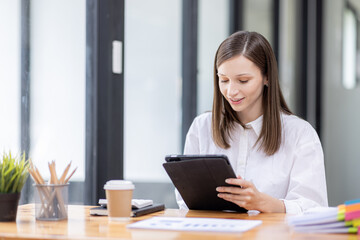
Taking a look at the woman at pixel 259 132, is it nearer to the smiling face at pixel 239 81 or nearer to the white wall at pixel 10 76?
the smiling face at pixel 239 81

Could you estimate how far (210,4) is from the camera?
348 cm

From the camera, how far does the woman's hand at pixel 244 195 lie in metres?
1.67

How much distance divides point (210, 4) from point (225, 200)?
79.8 inches

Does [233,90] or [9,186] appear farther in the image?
[233,90]

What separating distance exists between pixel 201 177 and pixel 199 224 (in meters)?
0.27

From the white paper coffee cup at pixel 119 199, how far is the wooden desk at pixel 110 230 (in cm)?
4

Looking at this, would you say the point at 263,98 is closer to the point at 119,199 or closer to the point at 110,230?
the point at 119,199

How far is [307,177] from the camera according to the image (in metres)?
1.98

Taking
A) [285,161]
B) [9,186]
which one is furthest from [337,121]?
[9,186]

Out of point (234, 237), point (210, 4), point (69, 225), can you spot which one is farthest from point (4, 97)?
point (210, 4)

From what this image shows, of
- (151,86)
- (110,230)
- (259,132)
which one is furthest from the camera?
(151,86)

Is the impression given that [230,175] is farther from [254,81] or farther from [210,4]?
[210,4]

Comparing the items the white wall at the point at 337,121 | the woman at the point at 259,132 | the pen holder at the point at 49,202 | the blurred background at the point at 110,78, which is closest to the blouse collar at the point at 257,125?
the woman at the point at 259,132

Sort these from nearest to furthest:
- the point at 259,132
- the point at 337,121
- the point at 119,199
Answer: the point at 119,199 < the point at 259,132 < the point at 337,121
